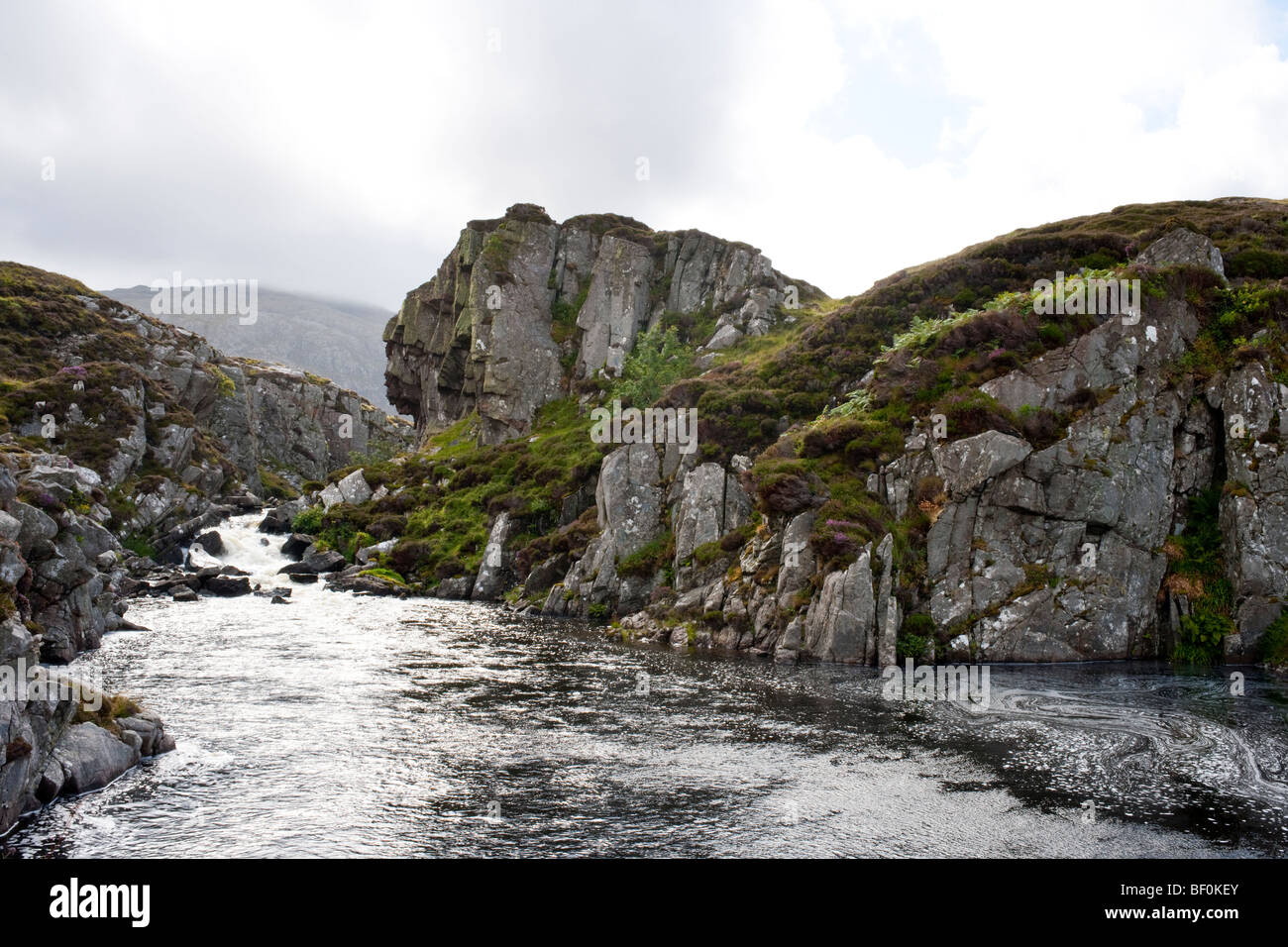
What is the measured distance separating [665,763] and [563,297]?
89.4 meters

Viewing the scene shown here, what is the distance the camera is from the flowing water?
15.2 meters

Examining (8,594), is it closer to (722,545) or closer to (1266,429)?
(722,545)

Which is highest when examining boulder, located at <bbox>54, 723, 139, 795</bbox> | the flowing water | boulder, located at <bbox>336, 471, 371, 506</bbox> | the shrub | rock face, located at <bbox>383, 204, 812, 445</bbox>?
rock face, located at <bbox>383, 204, 812, 445</bbox>

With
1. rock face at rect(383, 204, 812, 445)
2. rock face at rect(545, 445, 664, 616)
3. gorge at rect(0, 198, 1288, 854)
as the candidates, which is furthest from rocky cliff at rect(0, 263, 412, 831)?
rock face at rect(383, 204, 812, 445)

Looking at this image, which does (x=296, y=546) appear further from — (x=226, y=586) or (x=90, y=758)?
(x=90, y=758)

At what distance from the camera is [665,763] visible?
20281mm

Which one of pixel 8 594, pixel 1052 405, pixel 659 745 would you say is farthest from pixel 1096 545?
pixel 8 594

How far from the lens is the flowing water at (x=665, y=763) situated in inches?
599

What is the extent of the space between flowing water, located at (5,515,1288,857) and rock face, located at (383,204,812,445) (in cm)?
6327

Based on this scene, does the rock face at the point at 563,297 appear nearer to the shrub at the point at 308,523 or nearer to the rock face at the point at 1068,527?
the shrub at the point at 308,523

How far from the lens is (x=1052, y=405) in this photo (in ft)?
134

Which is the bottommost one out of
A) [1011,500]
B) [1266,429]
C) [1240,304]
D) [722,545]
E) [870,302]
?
[722,545]

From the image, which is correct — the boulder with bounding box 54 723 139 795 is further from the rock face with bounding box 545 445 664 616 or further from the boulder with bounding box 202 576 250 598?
the boulder with bounding box 202 576 250 598
